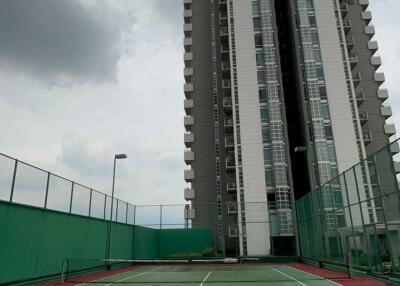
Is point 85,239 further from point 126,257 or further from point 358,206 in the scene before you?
point 358,206

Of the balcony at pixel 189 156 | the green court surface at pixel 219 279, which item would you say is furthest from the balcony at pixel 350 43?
the green court surface at pixel 219 279

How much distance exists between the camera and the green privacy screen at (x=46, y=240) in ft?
48.3

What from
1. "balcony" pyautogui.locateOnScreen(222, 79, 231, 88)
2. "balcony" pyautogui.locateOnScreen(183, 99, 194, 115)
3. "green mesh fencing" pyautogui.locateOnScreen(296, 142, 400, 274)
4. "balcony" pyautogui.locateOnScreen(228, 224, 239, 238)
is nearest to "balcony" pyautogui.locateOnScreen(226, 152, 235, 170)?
"balcony" pyautogui.locateOnScreen(222, 79, 231, 88)

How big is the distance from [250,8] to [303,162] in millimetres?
23344

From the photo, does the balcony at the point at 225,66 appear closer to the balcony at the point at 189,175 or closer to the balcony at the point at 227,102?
the balcony at the point at 227,102

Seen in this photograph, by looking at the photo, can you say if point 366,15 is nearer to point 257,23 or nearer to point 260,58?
point 257,23

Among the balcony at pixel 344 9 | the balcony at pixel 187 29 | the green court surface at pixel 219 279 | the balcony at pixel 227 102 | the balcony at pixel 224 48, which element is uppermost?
the balcony at pixel 344 9

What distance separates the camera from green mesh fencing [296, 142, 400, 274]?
14180 mm

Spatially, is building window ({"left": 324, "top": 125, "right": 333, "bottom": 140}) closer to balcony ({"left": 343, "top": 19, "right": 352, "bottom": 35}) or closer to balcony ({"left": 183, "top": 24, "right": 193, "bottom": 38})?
balcony ({"left": 343, "top": 19, "right": 352, "bottom": 35})

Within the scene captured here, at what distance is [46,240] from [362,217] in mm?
14896

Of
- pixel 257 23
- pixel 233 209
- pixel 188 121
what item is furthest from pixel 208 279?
pixel 257 23

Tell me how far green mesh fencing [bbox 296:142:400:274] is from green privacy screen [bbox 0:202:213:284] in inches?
566

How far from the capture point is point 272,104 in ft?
158

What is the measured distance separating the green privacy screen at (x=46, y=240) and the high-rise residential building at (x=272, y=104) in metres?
17.5
